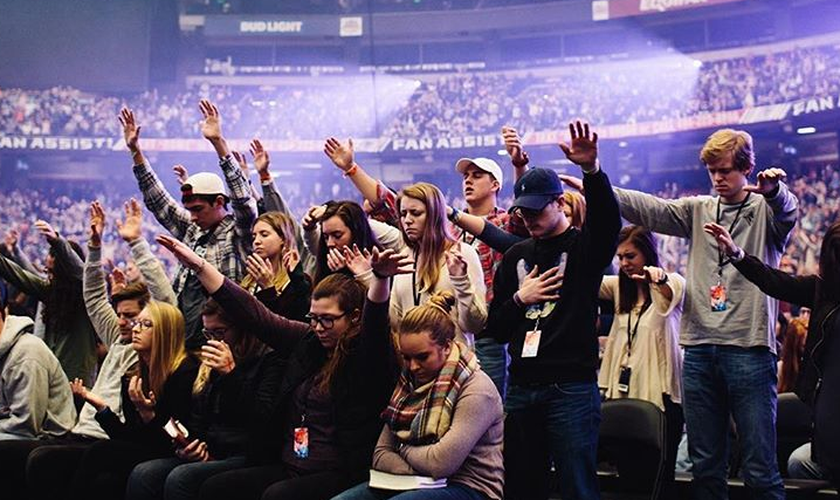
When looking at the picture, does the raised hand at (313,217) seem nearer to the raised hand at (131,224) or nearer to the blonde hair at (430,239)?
the blonde hair at (430,239)

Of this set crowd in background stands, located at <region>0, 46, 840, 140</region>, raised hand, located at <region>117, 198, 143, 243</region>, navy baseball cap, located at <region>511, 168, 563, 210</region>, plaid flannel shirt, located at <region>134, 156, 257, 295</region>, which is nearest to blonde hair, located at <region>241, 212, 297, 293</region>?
plaid flannel shirt, located at <region>134, 156, 257, 295</region>

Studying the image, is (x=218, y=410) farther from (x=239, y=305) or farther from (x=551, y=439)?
(x=551, y=439)

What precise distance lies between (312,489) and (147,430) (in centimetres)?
105

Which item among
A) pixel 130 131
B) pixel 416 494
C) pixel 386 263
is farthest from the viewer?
pixel 130 131

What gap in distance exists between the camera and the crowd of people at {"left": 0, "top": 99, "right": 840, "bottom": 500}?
3.08 metres

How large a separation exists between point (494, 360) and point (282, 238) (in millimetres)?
1039

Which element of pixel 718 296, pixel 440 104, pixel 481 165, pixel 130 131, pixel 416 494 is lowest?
pixel 416 494

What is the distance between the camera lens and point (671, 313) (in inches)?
168

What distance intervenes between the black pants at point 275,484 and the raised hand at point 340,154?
1433 mm

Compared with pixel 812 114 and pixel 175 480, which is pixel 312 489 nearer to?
pixel 175 480

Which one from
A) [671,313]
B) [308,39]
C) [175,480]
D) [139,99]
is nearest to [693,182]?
[308,39]


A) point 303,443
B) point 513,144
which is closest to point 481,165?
point 513,144

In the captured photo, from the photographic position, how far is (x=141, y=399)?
3822 millimetres

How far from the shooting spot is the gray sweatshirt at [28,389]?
175 inches
